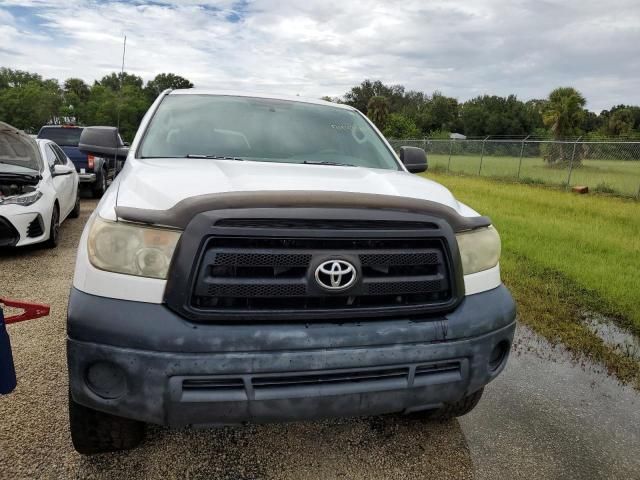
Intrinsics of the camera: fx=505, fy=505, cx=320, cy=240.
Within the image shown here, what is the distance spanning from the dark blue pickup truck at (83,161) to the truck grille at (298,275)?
8.89 m

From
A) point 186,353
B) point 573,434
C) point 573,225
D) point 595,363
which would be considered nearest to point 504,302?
point 573,434

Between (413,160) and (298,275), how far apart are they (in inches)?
89.2

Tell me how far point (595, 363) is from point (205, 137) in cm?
316

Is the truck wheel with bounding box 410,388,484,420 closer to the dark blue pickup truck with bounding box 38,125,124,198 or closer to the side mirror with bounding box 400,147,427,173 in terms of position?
the side mirror with bounding box 400,147,427,173

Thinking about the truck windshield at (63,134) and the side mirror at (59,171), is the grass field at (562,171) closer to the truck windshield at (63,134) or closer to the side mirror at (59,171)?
the side mirror at (59,171)

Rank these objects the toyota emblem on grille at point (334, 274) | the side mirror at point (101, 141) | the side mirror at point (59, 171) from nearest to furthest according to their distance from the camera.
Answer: the toyota emblem on grille at point (334, 274) < the side mirror at point (101, 141) < the side mirror at point (59, 171)

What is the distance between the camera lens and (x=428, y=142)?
1105 inches

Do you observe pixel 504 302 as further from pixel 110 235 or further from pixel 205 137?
pixel 205 137

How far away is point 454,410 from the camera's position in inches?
104

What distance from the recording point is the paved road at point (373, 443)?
7.48 ft

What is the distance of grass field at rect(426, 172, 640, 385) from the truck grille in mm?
2425

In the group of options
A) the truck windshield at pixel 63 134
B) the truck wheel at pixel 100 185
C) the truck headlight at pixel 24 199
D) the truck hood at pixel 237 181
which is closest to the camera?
the truck hood at pixel 237 181

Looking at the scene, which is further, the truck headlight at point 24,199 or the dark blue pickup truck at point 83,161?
the dark blue pickup truck at point 83,161

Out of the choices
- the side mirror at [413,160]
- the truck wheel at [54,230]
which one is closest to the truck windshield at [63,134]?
the truck wheel at [54,230]
